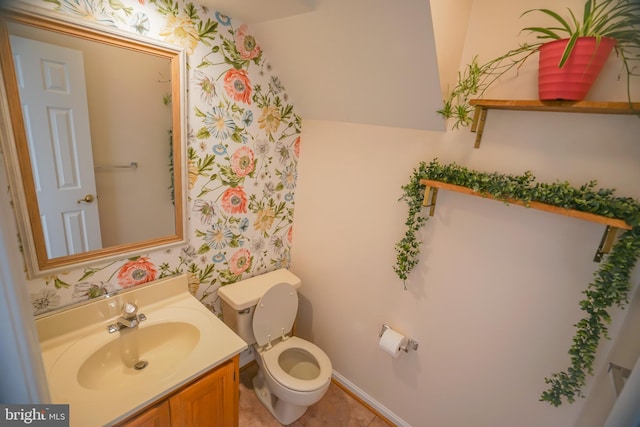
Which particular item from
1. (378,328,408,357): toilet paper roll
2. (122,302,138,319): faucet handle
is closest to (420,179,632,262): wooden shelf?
(378,328,408,357): toilet paper roll

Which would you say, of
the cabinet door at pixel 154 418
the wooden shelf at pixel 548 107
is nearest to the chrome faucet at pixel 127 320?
the cabinet door at pixel 154 418

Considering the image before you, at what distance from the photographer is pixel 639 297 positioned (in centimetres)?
102

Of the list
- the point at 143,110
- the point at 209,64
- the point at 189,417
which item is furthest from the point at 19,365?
the point at 209,64

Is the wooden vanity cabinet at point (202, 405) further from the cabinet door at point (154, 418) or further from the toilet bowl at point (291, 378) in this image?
the toilet bowl at point (291, 378)

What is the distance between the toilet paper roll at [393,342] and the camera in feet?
5.29

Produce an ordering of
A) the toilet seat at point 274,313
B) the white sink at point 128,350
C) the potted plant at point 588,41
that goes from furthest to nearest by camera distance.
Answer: the toilet seat at point 274,313 < the white sink at point 128,350 < the potted plant at point 588,41

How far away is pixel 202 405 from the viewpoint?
1.24 m

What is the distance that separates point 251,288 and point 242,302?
16 centimetres

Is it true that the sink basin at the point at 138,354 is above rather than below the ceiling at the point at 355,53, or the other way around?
below

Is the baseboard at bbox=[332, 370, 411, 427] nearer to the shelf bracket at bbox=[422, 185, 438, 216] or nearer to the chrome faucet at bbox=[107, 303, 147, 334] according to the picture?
the shelf bracket at bbox=[422, 185, 438, 216]

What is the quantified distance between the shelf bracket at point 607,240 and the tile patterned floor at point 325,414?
1552 mm

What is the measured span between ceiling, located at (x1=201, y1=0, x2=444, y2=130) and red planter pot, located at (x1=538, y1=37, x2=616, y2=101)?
366mm

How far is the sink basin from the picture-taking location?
119 cm

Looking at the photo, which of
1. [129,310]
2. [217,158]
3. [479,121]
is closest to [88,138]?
[217,158]
